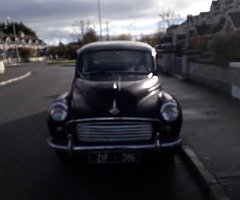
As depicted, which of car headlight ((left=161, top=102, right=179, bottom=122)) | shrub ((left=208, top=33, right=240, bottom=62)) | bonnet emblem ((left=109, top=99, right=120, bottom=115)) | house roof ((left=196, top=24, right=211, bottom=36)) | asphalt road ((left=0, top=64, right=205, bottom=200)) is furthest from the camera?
house roof ((left=196, top=24, right=211, bottom=36))

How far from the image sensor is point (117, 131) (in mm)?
6957

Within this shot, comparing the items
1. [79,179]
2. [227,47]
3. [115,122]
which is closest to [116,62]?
[115,122]

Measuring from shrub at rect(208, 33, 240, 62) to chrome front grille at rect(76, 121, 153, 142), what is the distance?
1118cm

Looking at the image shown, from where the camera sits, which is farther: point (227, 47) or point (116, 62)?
point (227, 47)

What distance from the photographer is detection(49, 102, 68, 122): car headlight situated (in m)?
7.20

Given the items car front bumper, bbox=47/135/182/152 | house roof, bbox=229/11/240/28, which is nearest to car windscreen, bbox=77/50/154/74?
car front bumper, bbox=47/135/182/152

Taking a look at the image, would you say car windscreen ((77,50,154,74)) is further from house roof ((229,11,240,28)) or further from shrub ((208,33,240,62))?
house roof ((229,11,240,28))

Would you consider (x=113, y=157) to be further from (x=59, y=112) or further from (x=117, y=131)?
(x=59, y=112)

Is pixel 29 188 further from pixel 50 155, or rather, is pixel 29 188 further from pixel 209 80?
pixel 209 80

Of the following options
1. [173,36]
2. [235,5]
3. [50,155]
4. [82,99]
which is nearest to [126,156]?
[82,99]

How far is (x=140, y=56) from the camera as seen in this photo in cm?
891

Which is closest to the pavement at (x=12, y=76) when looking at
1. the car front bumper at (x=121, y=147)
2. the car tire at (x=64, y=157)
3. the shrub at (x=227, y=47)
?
the shrub at (x=227, y=47)

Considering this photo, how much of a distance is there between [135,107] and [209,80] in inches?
449

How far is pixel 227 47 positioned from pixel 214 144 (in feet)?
33.9
